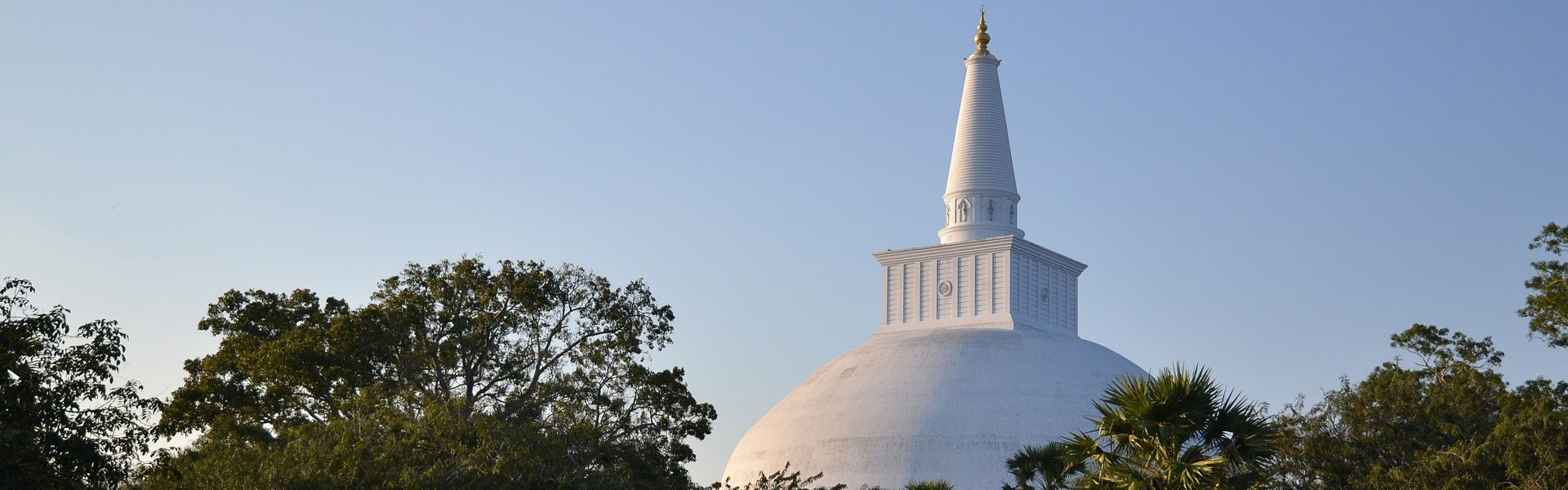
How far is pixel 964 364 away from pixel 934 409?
293 cm

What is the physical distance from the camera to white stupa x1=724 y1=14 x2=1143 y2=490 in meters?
53.8

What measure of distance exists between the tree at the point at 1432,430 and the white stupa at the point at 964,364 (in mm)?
10185

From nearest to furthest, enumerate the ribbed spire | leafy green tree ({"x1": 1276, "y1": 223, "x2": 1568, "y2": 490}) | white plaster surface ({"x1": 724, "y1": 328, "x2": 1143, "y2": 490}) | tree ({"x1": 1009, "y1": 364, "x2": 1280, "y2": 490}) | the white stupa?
tree ({"x1": 1009, "y1": 364, "x2": 1280, "y2": 490}), leafy green tree ({"x1": 1276, "y1": 223, "x2": 1568, "y2": 490}), white plaster surface ({"x1": 724, "y1": 328, "x2": 1143, "y2": 490}), the white stupa, the ribbed spire

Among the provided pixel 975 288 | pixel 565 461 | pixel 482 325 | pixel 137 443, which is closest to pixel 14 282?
pixel 137 443

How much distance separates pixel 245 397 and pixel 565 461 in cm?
1076

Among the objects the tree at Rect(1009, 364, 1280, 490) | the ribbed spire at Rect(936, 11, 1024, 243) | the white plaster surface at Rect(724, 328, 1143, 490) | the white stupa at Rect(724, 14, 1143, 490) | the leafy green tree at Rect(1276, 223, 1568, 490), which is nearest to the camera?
the tree at Rect(1009, 364, 1280, 490)

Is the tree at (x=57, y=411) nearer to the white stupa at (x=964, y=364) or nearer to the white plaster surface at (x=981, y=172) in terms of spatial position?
the white stupa at (x=964, y=364)

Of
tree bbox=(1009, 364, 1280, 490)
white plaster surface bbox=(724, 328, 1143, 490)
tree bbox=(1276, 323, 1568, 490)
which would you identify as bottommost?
tree bbox=(1009, 364, 1280, 490)

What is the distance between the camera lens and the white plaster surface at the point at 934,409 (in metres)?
53.4

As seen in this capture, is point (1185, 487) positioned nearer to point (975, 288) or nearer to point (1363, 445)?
point (1363, 445)

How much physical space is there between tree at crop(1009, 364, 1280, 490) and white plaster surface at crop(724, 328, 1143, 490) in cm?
3064

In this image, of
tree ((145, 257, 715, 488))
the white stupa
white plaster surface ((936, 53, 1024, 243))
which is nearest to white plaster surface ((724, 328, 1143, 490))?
the white stupa

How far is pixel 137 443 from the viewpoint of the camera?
24.1 metres

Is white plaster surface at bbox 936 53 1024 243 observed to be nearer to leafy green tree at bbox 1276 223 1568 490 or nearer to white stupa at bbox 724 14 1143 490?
white stupa at bbox 724 14 1143 490
